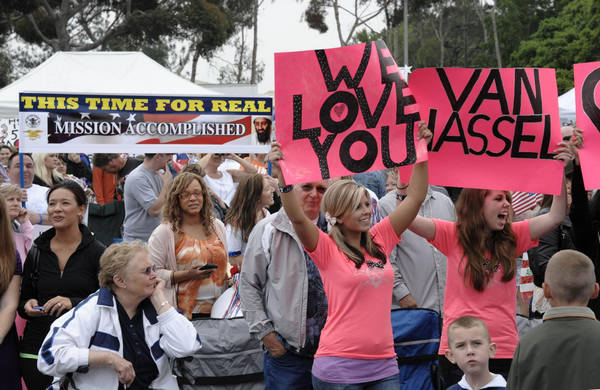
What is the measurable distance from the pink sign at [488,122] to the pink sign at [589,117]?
15cm

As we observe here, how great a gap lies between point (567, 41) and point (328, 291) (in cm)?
4637

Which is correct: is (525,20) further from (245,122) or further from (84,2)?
(245,122)

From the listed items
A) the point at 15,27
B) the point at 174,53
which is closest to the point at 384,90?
the point at 15,27

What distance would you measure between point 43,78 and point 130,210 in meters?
9.19

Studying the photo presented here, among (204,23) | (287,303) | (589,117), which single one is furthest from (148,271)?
(204,23)

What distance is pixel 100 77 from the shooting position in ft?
51.5

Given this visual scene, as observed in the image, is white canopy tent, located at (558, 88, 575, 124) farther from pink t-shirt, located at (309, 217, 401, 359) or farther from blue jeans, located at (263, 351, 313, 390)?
A: pink t-shirt, located at (309, 217, 401, 359)

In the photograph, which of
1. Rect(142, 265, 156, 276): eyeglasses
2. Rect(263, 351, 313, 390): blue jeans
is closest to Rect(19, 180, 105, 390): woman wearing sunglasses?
Rect(142, 265, 156, 276): eyeglasses

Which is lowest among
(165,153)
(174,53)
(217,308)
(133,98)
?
(217,308)

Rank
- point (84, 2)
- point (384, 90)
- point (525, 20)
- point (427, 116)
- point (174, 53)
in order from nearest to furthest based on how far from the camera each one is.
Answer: point (384, 90), point (427, 116), point (84, 2), point (174, 53), point (525, 20)

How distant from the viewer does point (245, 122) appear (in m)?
7.63

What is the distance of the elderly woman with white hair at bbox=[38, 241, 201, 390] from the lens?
4059 mm

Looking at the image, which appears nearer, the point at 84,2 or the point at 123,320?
the point at 123,320

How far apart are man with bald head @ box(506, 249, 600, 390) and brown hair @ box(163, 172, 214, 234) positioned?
3.08 meters
